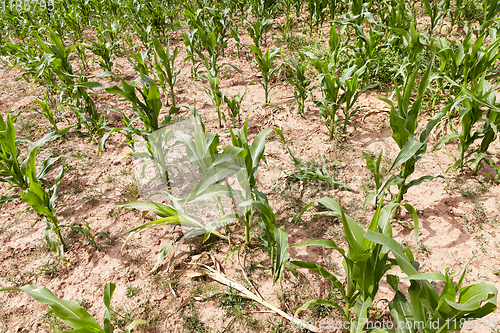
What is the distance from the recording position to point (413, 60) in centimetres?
300

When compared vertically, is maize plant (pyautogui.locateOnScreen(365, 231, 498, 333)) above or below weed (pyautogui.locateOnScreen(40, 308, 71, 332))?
above

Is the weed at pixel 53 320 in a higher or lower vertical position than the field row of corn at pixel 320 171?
lower

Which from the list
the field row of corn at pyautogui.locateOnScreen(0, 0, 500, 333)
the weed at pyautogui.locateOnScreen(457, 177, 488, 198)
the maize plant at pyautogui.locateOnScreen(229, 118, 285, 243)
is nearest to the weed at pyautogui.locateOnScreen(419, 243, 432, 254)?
the field row of corn at pyautogui.locateOnScreen(0, 0, 500, 333)

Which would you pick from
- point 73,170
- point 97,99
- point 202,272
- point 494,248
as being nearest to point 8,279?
point 73,170

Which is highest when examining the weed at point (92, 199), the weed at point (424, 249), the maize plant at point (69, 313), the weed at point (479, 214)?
the maize plant at point (69, 313)

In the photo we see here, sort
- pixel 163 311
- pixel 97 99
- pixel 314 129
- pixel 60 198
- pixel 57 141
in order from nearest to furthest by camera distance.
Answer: pixel 163 311 < pixel 60 198 < pixel 314 129 < pixel 57 141 < pixel 97 99

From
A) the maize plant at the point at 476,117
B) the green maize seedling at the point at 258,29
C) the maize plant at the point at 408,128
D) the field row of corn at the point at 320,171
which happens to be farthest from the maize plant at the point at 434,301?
the green maize seedling at the point at 258,29

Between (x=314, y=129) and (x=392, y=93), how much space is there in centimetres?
103

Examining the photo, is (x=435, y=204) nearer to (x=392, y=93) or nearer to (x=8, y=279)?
(x=392, y=93)

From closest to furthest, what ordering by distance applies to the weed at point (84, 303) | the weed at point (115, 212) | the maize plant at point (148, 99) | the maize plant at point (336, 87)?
the weed at point (84, 303) < the maize plant at point (148, 99) < the weed at point (115, 212) < the maize plant at point (336, 87)

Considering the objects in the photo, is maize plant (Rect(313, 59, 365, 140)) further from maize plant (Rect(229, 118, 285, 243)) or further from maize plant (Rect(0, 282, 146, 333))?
maize plant (Rect(0, 282, 146, 333))

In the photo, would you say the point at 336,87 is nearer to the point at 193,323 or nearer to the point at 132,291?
the point at 193,323

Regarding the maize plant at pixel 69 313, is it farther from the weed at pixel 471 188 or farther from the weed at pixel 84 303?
the weed at pixel 471 188

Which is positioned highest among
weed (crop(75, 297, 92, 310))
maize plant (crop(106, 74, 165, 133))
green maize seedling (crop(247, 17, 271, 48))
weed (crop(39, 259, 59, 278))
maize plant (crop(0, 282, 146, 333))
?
green maize seedling (crop(247, 17, 271, 48))
